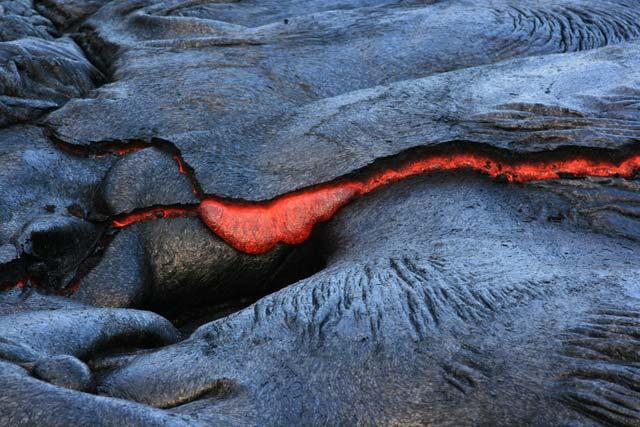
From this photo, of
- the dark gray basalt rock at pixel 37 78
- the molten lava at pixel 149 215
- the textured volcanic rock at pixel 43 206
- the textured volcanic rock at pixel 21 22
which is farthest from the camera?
the textured volcanic rock at pixel 21 22

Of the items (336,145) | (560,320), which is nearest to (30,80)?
(336,145)

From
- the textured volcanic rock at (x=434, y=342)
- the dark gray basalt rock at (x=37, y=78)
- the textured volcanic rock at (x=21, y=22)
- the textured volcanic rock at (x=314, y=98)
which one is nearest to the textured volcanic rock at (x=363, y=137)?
the textured volcanic rock at (x=314, y=98)

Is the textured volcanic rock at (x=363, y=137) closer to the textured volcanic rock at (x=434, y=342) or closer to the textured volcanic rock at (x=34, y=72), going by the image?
the textured volcanic rock at (x=434, y=342)

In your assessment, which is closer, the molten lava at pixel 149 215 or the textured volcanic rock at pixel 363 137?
the textured volcanic rock at pixel 363 137

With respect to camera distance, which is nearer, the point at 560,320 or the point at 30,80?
the point at 560,320

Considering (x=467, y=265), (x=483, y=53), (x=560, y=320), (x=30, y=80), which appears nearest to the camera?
(x=560, y=320)

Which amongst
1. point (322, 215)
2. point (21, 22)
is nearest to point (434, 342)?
point (322, 215)

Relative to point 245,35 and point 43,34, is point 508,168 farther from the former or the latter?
point 43,34
